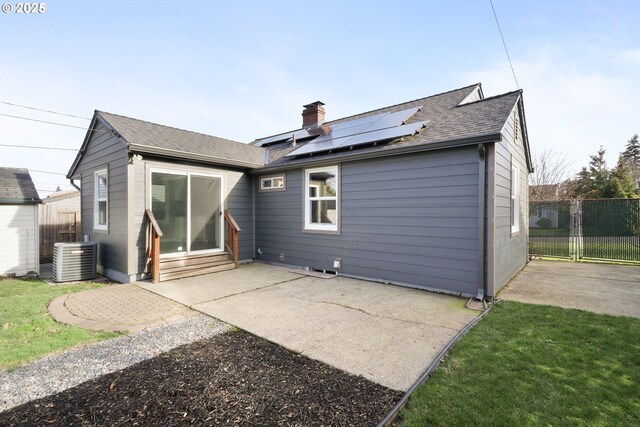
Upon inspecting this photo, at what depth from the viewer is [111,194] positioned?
6.66 meters

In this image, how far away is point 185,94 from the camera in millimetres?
11219

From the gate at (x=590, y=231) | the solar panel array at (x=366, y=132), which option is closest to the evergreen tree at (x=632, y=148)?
the gate at (x=590, y=231)

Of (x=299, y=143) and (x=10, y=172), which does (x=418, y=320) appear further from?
(x=10, y=172)

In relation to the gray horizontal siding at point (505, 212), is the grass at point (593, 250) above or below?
below

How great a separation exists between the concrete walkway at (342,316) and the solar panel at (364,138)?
291 cm

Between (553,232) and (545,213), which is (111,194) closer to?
(553,232)

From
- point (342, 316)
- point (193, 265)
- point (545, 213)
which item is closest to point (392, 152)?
point (342, 316)

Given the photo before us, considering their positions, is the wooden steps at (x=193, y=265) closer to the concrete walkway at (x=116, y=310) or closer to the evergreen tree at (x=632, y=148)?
the concrete walkway at (x=116, y=310)

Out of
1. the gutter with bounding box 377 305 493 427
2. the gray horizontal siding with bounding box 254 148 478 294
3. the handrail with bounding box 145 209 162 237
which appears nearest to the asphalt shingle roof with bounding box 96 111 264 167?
the handrail with bounding box 145 209 162 237

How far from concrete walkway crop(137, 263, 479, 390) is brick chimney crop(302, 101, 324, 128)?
22.5 ft

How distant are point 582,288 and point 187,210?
814 cm

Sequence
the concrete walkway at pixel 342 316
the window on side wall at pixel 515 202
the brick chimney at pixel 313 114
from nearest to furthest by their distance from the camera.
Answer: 1. the concrete walkway at pixel 342 316
2. the window on side wall at pixel 515 202
3. the brick chimney at pixel 313 114

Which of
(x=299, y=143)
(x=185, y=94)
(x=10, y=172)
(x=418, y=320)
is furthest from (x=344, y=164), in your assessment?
(x=10, y=172)

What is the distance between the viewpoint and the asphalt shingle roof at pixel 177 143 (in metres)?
6.18
